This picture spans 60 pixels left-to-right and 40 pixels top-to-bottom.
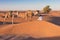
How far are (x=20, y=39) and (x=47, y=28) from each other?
33.9ft

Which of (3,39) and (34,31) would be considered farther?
(34,31)

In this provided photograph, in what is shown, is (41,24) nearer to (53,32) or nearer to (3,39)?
(53,32)

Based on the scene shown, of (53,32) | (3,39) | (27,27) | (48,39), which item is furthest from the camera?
(27,27)

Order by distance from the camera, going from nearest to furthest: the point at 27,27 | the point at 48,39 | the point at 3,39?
1. the point at 3,39
2. the point at 48,39
3. the point at 27,27

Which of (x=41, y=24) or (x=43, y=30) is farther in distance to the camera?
(x=41, y=24)

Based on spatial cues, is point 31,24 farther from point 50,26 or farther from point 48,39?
point 48,39

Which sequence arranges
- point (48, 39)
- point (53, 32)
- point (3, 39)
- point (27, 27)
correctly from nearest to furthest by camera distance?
point (3, 39) → point (48, 39) → point (53, 32) → point (27, 27)

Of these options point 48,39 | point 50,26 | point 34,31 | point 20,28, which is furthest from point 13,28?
point 48,39

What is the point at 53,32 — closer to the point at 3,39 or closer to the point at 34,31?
the point at 34,31

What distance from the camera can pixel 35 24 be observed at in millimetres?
32031

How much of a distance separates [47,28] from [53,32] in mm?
1809

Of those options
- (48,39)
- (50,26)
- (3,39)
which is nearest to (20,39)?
(3,39)

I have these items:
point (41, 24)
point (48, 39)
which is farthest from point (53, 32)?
point (48, 39)

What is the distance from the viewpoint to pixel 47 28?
30328 millimetres
